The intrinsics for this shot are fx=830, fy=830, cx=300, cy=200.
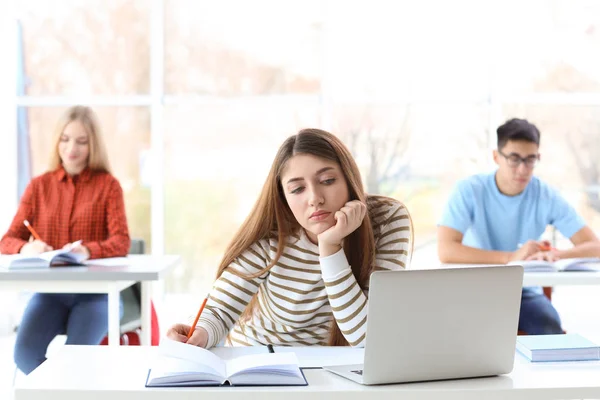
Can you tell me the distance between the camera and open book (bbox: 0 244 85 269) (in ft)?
10.3

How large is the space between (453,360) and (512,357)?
131 mm

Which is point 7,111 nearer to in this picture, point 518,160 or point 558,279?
point 518,160

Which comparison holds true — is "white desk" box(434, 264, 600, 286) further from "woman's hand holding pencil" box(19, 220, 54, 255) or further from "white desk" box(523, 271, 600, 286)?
"woman's hand holding pencil" box(19, 220, 54, 255)

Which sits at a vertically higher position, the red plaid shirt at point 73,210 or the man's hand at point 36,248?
the red plaid shirt at point 73,210

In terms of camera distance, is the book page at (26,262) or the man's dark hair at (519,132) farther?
the man's dark hair at (519,132)

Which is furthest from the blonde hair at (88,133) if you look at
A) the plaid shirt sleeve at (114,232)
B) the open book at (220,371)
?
the open book at (220,371)

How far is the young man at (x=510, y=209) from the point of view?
3465mm

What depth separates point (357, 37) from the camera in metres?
5.45

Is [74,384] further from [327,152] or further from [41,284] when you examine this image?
[41,284]

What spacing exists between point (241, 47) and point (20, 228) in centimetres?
238

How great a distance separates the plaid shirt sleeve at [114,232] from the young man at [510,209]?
1346 mm

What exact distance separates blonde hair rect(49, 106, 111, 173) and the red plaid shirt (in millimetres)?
44

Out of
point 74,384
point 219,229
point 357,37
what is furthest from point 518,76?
point 74,384

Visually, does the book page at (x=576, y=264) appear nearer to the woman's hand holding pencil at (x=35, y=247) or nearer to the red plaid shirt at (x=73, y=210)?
the red plaid shirt at (x=73, y=210)
